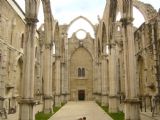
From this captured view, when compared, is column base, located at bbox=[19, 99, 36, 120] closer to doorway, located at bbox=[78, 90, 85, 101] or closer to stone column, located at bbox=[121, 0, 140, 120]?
stone column, located at bbox=[121, 0, 140, 120]

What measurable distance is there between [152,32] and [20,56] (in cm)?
1265

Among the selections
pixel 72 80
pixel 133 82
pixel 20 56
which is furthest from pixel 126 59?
pixel 72 80

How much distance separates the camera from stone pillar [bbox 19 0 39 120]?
38.9 feet

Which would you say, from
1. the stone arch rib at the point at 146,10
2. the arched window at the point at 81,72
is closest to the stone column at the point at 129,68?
the stone arch rib at the point at 146,10

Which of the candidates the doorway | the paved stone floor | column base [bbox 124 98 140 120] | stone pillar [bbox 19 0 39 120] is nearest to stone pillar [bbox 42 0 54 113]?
the paved stone floor

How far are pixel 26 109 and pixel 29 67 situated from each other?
2050mm

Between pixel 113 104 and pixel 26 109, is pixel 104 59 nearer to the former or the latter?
pixel 113 104

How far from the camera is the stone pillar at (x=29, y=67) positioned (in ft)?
38.9

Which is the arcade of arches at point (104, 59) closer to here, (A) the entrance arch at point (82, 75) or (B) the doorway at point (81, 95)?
(A) the entrance arch at point (82, 75)

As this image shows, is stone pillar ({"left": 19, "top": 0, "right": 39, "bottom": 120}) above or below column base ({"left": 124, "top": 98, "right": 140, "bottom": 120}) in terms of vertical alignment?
above

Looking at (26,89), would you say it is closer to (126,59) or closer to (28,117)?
(28,117)

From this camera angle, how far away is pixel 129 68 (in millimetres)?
12180

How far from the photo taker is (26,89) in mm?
12133

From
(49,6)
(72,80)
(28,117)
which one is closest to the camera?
(28,117)
